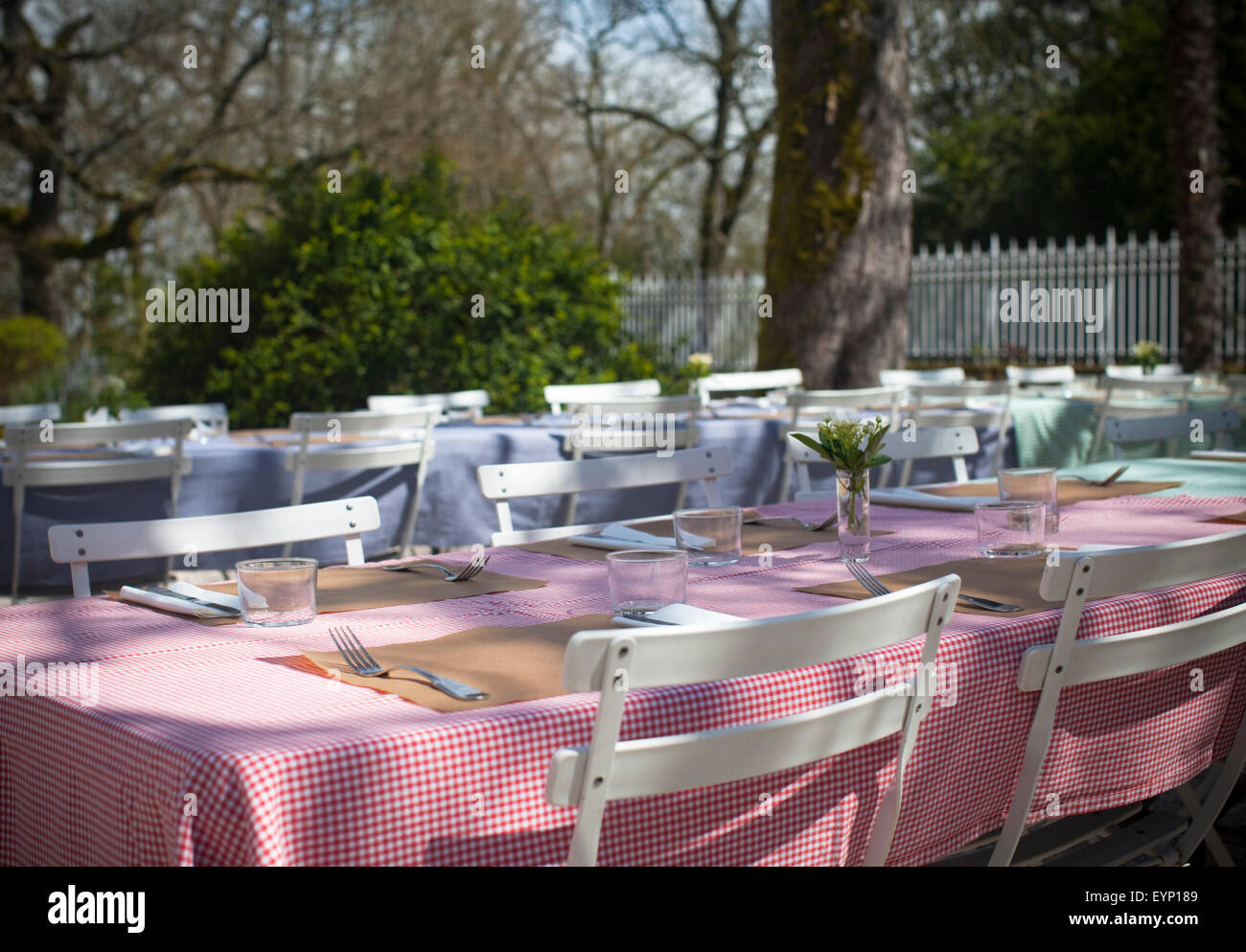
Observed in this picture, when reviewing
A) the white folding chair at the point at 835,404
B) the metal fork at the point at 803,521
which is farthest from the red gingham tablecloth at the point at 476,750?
the white folding chair at the point at 835,404

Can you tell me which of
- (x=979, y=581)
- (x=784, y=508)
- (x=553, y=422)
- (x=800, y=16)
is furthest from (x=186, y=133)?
(x=979, y=581)

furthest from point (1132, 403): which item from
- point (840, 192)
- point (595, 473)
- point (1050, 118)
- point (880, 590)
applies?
point (1050, 118)

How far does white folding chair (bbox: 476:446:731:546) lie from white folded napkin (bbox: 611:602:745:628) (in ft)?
3.17

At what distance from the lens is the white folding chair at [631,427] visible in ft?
19.3

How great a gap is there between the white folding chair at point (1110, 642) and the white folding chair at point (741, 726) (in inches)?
9.1

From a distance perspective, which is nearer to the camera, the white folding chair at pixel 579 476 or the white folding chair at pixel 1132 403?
the white folding chair at pixel 579 476

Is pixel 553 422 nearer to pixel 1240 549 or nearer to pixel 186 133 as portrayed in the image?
pixel 1240 549

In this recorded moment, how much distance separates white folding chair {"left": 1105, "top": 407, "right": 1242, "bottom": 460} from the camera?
4.58 metres

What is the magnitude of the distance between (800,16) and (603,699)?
341 inches

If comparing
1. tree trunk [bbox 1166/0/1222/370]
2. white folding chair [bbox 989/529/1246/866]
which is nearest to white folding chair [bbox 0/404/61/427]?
white folding chair [bbox 989/529/1246/866]

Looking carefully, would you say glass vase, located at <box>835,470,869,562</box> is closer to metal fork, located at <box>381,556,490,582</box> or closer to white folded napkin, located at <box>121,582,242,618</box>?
metal fork, located at <box>381,556,490,582</box>

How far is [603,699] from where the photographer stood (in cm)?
148

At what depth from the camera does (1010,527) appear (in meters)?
2.71

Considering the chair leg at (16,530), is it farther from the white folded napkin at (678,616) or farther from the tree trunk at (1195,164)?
the tree trunk at (1195,164)
